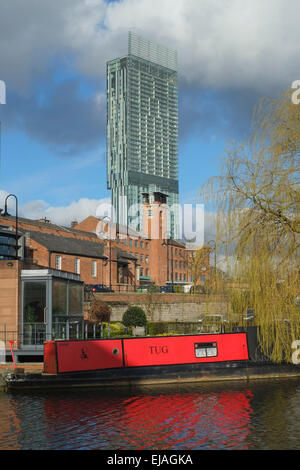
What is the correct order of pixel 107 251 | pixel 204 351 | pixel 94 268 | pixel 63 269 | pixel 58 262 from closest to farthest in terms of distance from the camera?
pixel 204 351
pixel 63 269
pixel 58 262
pixel 94 268
pixel 107 251

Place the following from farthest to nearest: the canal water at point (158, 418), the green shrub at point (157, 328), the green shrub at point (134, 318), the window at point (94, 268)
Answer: the window at point (94, 268) < the green shrub at point (134, 318) < the green shrub at point (157, 328) < the canal water at point (158, 418)

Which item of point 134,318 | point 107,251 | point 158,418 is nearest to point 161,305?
point 134,318

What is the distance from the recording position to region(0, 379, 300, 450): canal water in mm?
12289

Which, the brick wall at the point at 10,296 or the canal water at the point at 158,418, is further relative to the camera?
the brick wall at the point at 10,296

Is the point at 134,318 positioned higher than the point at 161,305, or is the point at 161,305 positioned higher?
the point at 161,305

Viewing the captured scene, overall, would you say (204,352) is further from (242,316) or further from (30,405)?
(30,405)

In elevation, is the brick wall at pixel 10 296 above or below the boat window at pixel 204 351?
above

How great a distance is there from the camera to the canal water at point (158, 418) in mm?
12289

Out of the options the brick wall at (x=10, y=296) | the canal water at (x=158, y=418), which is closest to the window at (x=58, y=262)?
the brick wall at (x=10, y=296)

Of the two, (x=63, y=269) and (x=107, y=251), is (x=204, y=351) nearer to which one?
(x=63, y=269)

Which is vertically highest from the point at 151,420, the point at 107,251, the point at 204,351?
the point at 107,251

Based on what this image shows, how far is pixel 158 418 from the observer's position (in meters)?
14.8

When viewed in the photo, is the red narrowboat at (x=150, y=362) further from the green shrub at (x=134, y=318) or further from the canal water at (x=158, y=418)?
the green shrub at (x=134, y=318)

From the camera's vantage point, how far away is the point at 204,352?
2144 centimetres
